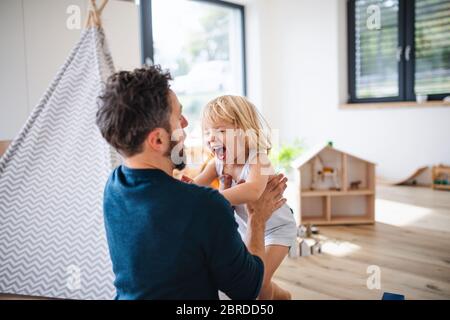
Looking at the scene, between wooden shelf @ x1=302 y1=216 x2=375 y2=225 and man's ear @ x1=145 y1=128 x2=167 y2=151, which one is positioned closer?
man's ear @ x1=145 y1=128 x2=167 y2=151

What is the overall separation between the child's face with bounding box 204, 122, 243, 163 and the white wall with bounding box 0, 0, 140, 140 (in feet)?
4.95

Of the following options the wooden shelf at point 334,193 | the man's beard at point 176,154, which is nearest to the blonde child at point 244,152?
the man's beard at point 176,154

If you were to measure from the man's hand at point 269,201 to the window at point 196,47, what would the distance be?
8.16ft

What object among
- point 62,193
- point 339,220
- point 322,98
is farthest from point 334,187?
point 322,98

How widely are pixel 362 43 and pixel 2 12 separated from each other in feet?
11.3

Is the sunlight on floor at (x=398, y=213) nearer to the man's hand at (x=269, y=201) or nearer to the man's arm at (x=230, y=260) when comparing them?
the man's hand at (x=269, y=201)

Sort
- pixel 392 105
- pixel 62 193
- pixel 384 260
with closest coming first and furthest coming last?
pixel 62 193 < pixel 384 260 < pixel 392 105

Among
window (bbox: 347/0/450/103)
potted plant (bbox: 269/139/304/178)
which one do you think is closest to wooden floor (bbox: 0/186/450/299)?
potted plant (bbox: 269/139/304/178)

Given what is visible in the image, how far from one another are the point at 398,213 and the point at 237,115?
6.97 ft

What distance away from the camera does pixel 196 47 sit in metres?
4.16

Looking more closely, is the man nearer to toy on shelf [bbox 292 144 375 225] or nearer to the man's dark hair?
the man's dark hair

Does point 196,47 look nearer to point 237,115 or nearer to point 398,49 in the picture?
point 398,49

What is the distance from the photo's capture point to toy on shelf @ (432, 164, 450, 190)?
11.6 ft

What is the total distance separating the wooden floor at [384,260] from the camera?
1666 millimetres
